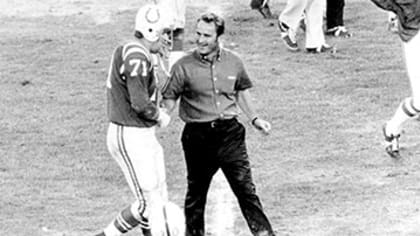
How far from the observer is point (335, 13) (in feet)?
65.5

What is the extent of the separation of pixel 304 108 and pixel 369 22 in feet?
17.2

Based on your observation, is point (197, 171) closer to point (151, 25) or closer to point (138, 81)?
point (138, 81)

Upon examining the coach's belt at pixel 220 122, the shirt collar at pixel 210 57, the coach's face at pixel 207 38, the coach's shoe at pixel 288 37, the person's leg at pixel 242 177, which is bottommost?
the coach's shoe at pixel 288 37

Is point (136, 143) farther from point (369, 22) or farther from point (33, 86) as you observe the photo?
point (369, 22)

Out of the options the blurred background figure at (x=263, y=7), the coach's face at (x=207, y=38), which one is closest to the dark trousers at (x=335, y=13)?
the blurred background figure at (x=263, y=7)

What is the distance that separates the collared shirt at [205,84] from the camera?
35.5 feet

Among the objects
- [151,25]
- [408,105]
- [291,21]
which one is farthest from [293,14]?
[151,25]

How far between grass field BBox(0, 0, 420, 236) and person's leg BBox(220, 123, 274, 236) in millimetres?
608

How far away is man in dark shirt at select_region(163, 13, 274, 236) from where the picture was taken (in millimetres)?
10812

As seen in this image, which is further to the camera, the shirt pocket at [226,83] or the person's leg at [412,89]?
the person's leg at [412,89]

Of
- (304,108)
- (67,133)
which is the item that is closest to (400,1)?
(304,108)

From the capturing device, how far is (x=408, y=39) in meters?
13.3

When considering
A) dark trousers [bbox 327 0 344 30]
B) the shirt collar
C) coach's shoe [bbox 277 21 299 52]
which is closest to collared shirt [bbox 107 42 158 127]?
the shirt collar

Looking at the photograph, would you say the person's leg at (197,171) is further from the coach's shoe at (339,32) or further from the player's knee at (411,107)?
the coach's shoe at (339,32)
